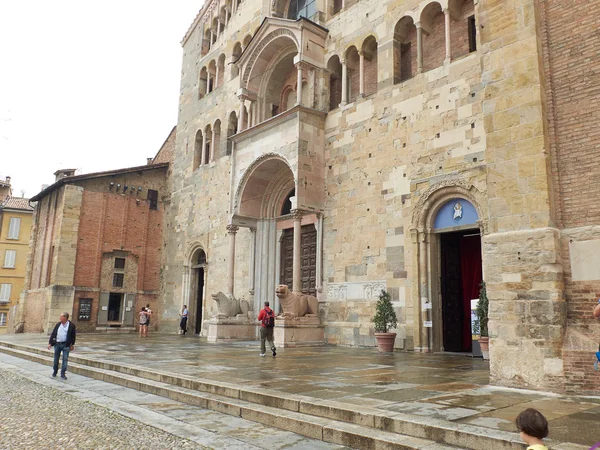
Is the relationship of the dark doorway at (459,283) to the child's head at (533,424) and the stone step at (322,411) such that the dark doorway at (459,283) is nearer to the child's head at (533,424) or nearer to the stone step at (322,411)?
the stone step at (322,411)

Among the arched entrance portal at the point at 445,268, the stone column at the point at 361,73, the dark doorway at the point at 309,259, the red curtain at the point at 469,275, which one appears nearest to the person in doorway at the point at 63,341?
the arched entrance portal at the point at 445,268

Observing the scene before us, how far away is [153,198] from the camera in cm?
2911

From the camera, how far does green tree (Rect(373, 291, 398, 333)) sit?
13.9m

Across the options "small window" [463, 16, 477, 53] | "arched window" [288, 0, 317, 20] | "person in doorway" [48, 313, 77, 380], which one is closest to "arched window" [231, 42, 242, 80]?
"arched window" [288, 0, 317, 20]

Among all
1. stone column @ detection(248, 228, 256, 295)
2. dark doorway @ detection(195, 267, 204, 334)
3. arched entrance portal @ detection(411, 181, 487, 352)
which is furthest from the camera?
dark doorway @ detection(195, 267, 204, 334)

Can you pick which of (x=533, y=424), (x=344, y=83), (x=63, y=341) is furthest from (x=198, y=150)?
(x=533, y=424)

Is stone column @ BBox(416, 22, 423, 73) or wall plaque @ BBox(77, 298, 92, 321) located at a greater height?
stone column @ BBox(416, 22, 423, 73)

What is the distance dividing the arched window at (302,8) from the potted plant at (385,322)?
12404mm

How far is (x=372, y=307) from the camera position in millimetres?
15180

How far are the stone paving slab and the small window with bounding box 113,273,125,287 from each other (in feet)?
64.1

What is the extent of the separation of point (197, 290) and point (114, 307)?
19.9 feet

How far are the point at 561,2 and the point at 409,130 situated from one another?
7.01 meters

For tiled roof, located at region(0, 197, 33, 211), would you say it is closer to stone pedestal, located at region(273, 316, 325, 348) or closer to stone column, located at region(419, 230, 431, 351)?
stone pedestal, located at region(273, 316, 325, 348)

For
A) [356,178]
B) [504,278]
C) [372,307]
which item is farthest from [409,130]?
[504,278]
